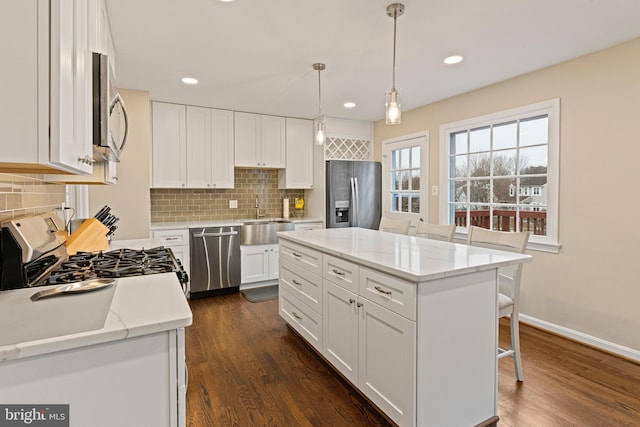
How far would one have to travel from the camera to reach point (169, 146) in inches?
157

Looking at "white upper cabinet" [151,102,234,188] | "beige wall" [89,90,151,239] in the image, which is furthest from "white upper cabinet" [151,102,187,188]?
"beige wall" [89,90,151,239]

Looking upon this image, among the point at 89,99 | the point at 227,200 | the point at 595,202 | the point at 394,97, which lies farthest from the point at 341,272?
the point at 227,200

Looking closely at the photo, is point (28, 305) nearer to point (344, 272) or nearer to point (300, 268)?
point (344, 272)

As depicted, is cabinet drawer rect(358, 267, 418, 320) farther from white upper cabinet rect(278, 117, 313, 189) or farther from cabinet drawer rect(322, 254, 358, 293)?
white upper cabinet rect(278, 117, 313, 189)

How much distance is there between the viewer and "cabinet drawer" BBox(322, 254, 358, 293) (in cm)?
192

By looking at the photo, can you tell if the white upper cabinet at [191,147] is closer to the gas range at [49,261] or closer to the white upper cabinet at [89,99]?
the white upper cabinet at [89,99]

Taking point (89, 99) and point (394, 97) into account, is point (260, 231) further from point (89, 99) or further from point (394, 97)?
point (89, 99)

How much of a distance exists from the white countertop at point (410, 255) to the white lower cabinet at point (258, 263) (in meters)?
1.65

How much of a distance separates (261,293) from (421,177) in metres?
2.56

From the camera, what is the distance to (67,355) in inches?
32.6

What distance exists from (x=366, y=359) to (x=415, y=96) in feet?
9.88

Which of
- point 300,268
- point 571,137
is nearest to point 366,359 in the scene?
point 300,268

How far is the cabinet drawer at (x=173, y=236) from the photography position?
12.4 ft

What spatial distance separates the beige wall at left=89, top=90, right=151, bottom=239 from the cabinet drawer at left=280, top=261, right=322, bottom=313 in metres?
1.75
